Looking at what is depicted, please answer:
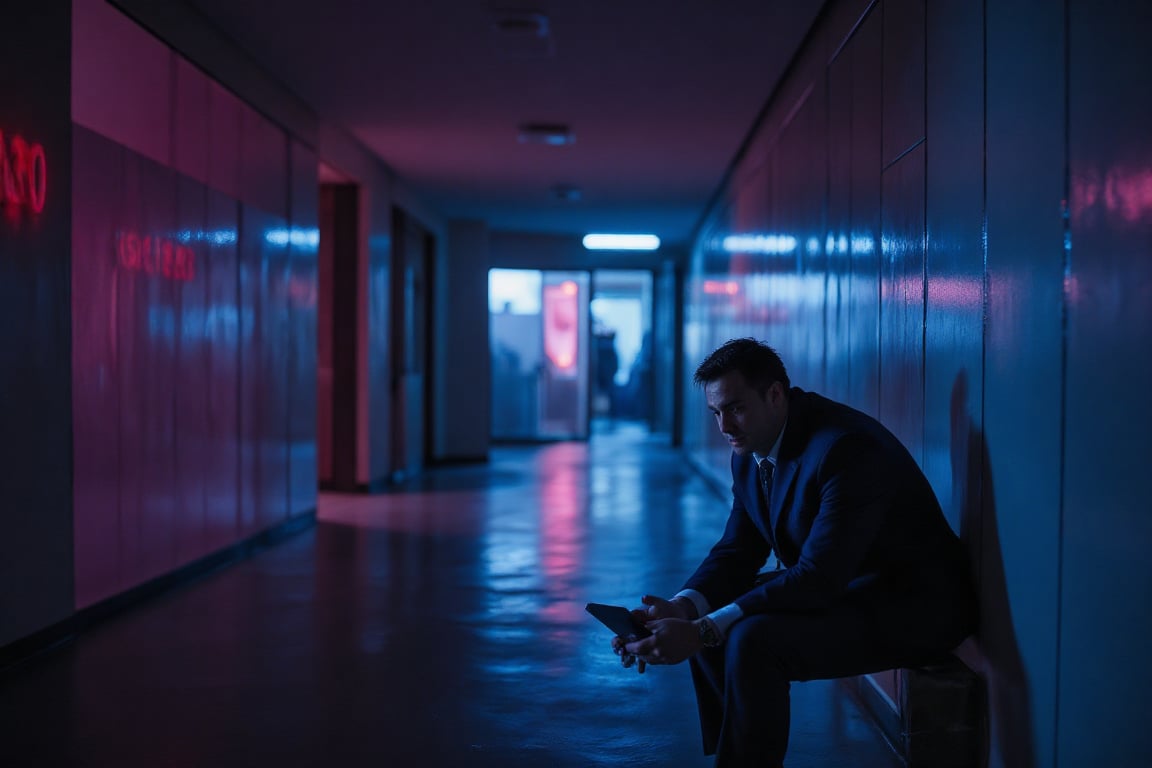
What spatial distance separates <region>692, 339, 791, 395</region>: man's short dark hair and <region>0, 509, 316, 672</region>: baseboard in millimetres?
3001

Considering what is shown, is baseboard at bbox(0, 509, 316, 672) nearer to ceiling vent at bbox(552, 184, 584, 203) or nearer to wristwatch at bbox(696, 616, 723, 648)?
wristwatch at bbox(696, 616, 723, 648)

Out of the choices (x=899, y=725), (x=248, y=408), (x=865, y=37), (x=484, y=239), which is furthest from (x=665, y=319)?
(x=899, y=725)

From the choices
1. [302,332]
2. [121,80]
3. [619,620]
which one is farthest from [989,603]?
[302,332]

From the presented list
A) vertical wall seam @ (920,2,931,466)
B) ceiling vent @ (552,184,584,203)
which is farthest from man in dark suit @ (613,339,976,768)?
ceiling vent @ (552,184,584,203)

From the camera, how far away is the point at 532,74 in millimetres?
6531

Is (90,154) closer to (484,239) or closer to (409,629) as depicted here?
(409,629)

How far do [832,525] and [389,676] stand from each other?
208cm

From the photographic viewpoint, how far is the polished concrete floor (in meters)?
2.95

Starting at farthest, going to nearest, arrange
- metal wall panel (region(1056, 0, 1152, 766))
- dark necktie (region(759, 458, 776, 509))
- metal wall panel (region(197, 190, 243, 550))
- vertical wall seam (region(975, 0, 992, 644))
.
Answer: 1. metal wall panel (region(197, 190, 243, 550))
2. dark necktie (region(759, 458, 776, 509))
3. vertical wall seam (region(975, 0, 992, 644))
4. metal wall panel (region(1056, 0, 1152, 766))

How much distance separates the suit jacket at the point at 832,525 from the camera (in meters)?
2.31

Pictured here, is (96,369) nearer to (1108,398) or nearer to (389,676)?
(389,676)

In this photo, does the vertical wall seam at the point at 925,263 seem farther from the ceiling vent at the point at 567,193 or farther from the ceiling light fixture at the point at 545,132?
the ceiling vent at the point at 567,193

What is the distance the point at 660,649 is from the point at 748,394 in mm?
737

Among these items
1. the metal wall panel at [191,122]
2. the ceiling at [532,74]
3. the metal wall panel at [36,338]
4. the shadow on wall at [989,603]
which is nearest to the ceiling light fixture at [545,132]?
the ceiling at [532,74]
